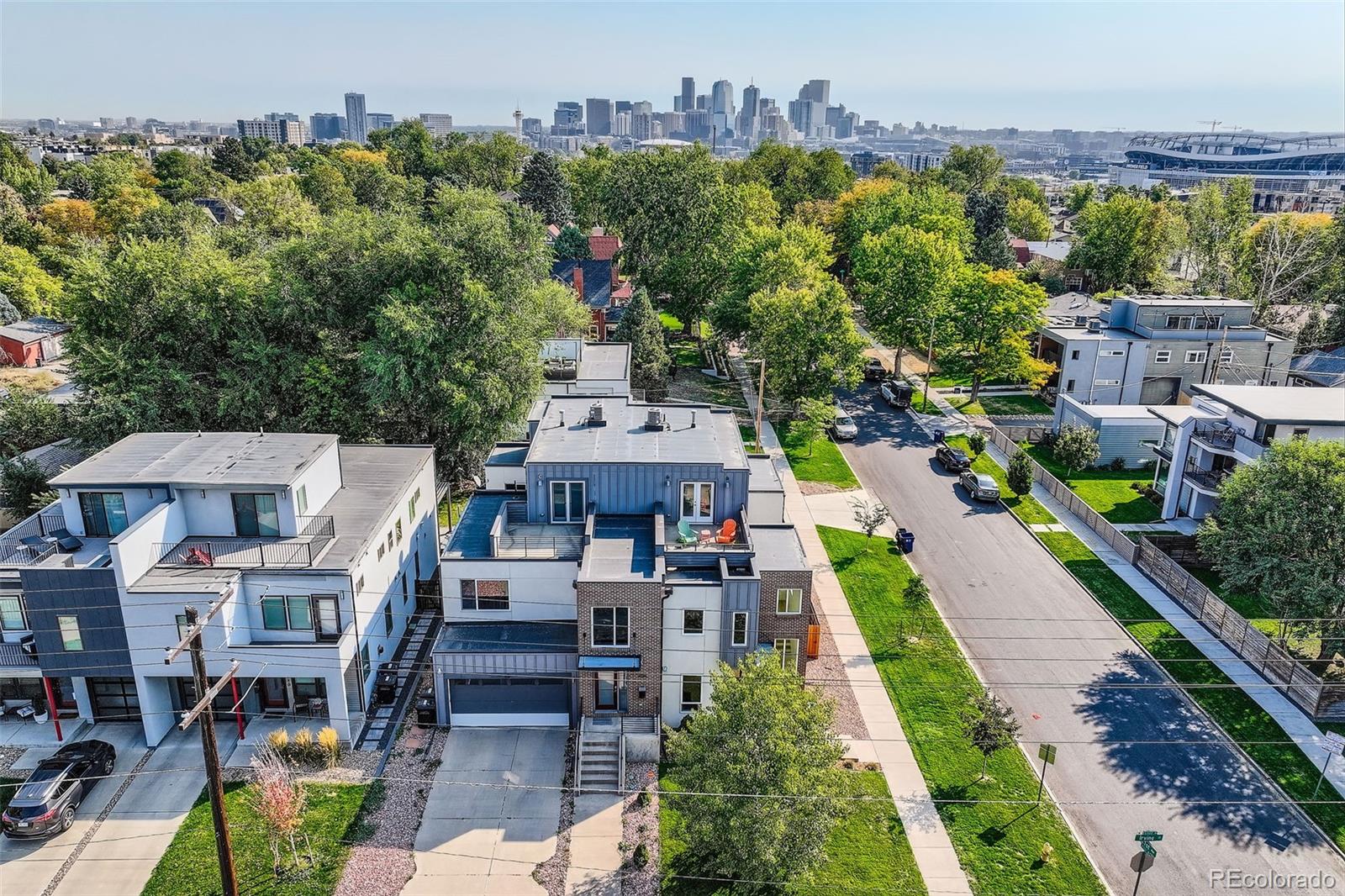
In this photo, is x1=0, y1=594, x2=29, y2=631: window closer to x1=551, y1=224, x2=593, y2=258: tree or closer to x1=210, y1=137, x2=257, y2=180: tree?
x1=551, y1=224, x2=593, y2=258: tree

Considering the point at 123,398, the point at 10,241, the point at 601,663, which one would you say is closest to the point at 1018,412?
the point at 601,663

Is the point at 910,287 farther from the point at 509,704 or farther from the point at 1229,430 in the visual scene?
the point at 509,704

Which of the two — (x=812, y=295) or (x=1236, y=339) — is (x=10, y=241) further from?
(x=1236, y=339)

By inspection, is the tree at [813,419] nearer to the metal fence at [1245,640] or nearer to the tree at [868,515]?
the tree at [868,515]

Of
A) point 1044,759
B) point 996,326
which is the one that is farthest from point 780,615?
point 996,326

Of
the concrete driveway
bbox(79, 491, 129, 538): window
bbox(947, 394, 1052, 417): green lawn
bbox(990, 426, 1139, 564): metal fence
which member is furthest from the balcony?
bbox(947, 394, 1052, 417): green lawn

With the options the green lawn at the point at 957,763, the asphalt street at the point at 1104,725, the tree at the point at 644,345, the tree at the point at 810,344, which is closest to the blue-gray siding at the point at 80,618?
the green lawn at the point at 957,763
